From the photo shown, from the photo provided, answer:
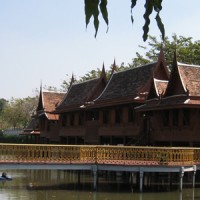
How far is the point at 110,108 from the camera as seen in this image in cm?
3136

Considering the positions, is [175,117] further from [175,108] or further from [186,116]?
[175,108]

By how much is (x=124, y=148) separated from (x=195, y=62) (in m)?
24.1

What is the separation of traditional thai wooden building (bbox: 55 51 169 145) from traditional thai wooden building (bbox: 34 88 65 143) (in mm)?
1471

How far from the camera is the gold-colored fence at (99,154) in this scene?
2050cm

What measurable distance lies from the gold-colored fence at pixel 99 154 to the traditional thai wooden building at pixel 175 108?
99.8 inches

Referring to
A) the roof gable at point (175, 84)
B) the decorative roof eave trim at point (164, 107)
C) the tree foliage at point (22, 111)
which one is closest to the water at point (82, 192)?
the decorative roof eave trim at point (164, 107)

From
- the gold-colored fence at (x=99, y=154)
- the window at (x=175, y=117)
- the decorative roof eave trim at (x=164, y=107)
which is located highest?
the decorative roof eave trim at (x=164, y=107)

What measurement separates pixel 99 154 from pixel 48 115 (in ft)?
75.1

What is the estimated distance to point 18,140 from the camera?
5950cm

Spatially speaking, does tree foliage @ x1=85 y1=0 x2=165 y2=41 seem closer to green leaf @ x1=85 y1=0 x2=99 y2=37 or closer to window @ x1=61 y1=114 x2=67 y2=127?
green leaf @ x1=85 y1=0 x2=99 y2=37

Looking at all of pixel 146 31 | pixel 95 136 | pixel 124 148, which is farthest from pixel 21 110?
pixel 146 31

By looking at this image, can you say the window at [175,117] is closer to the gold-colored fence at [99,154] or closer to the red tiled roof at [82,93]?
the gold-colored fence at [99,154]

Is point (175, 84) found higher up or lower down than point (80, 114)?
higher up

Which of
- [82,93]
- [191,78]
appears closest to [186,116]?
[191,78]
